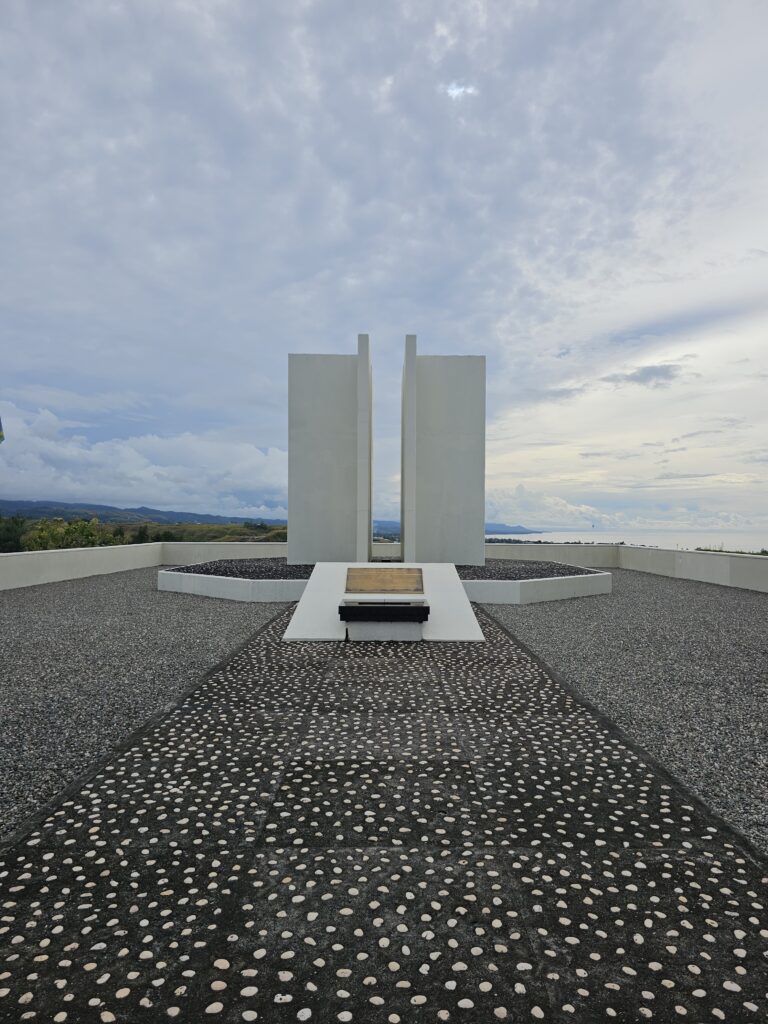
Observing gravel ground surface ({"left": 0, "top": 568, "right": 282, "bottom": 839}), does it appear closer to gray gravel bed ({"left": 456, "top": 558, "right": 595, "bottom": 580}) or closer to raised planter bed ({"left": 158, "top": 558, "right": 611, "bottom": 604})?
raised planter bed ({"left": 158, "top": 558, "right": 611, "bottom": 604})

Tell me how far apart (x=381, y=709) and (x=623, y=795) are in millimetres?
2016

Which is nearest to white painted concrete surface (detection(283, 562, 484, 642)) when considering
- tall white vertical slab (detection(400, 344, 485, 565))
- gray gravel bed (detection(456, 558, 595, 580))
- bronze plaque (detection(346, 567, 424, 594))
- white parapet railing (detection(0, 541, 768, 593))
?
bronze plaque (detection(346, 567, 424, 594))

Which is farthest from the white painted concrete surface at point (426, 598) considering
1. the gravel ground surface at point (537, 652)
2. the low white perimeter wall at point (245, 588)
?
the low white perimeter wall at point (245, 588)

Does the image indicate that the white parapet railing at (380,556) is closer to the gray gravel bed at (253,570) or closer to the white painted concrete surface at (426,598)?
the gray gravel bed at (253,570)

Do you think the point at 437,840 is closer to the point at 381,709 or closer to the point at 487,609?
the point at 381,709

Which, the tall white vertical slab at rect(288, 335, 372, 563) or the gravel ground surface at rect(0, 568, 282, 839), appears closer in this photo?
the gravel ground surface at rect(0, 568, 282, 839)

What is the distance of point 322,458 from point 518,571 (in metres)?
5.40

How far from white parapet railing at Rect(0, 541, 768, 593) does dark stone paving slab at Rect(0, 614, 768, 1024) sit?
11.1 metres

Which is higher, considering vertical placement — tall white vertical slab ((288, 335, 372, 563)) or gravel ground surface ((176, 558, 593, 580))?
tall white vertical slab ((288, 335, 372, 563))

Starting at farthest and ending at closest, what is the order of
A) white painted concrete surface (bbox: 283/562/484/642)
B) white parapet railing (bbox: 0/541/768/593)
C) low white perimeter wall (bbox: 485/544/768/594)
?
low white perimeter wall (bbox: 485/544/768/594) < white parapet railing (bbox: 0/541/768/593) < white painted concrete surface (bbox: 283/562/484/642)

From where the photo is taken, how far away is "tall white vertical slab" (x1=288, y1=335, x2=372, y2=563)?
14.8 m

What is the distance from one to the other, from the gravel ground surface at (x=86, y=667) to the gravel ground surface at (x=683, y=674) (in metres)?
3.79

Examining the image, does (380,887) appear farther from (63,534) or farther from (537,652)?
(63,534)

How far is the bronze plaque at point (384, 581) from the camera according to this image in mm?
8266
